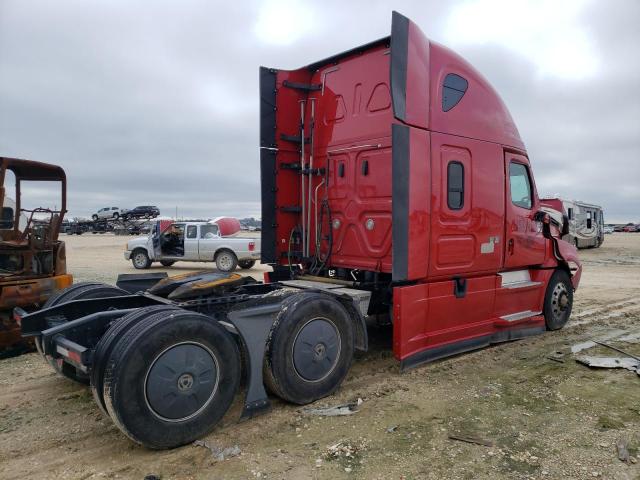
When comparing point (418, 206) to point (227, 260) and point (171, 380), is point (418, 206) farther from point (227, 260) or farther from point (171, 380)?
point (227, 260)

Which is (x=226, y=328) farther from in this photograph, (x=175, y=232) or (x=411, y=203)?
(x=175, y=232)

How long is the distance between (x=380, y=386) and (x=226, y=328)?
69.4 inches

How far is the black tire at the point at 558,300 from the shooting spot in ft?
23.5

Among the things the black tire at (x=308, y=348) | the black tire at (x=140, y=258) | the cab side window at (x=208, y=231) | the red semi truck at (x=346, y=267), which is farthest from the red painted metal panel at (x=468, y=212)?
the black tire at (x=140, y=258)

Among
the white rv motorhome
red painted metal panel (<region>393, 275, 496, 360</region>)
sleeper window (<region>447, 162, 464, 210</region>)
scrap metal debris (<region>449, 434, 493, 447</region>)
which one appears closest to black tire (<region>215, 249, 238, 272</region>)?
red painted metal panel (<region>393, 275, 496, 360</region>)

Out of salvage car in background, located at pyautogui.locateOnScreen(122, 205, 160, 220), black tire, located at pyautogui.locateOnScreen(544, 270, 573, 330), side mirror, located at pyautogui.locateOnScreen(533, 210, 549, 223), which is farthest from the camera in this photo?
salvage car in background, located at pyautogui.locateOnScreen(122, 205, 160, 220)

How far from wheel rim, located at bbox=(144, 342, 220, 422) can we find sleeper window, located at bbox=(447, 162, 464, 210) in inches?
127

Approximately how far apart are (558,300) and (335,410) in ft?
15.8

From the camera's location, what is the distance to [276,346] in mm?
4113

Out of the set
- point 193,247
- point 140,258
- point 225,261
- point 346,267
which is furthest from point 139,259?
point 346,267

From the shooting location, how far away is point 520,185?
21.5ft

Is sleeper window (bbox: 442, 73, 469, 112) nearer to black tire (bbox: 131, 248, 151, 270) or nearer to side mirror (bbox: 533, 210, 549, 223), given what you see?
side mirror (bbox: 533, 210, 549, 223)

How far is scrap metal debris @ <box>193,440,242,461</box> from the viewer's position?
339 cm

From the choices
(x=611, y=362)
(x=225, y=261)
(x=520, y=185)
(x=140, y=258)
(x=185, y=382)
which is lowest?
(x=611, y=362)
